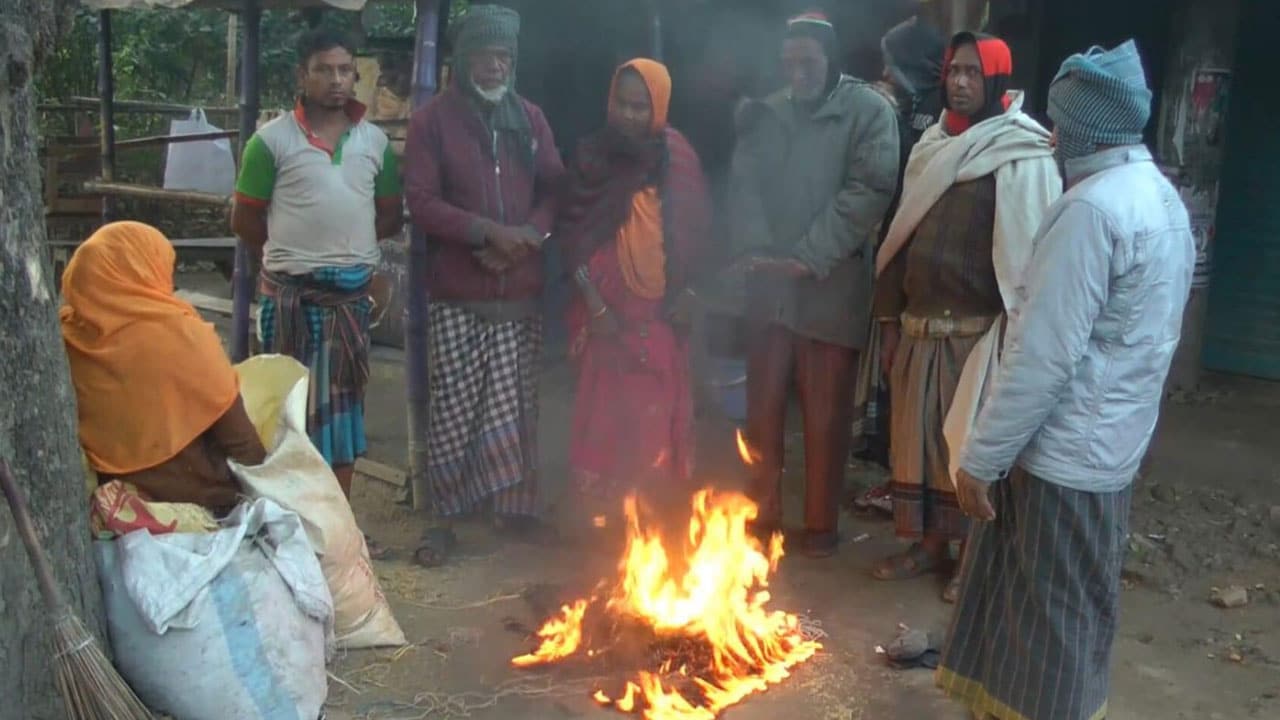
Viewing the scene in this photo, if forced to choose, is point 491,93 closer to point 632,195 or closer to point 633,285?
point 632,195

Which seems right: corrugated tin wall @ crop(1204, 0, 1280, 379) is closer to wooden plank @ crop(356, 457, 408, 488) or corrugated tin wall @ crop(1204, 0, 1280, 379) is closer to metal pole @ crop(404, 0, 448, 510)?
metal pole @ crop(404, 0, 448, 510)

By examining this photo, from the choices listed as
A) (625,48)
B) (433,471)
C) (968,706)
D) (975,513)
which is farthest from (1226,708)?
(625,48)

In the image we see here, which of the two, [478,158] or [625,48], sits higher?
[625,48]

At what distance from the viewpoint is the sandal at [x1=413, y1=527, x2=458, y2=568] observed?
525cm

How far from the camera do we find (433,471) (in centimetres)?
528

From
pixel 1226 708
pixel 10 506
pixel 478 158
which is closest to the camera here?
pixel 10 506

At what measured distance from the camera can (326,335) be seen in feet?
16.2

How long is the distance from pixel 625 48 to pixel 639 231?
324 centimetres

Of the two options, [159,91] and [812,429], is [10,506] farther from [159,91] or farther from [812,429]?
[159,91]

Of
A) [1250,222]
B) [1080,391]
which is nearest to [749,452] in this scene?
[1080,391]

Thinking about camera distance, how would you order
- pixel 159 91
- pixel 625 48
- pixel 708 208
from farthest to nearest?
pixel 159 91
pixel 625 48
pixel 708 208

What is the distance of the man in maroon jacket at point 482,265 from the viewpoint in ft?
16.4

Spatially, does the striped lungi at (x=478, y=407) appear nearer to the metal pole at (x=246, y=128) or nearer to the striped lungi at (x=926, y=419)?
the metal pole at (x=246, y=128)

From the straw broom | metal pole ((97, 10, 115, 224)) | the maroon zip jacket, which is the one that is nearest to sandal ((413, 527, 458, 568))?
the maroon zip jacket
